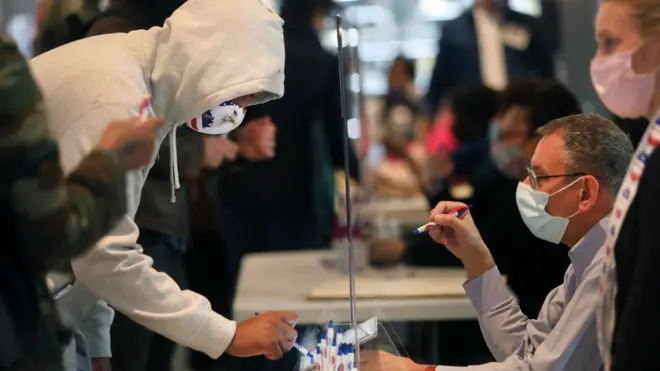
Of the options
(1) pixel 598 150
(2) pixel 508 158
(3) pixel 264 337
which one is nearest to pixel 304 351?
(3) pixel 264 337

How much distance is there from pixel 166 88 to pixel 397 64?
5191mm

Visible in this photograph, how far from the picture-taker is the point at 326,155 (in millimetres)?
2967

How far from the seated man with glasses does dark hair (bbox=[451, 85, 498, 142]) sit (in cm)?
121

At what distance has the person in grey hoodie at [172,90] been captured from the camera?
A: 56.9 inches

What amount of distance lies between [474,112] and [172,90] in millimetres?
1832

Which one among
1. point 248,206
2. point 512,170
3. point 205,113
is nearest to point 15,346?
point 205,113

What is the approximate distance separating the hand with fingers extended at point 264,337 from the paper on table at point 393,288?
0.57m

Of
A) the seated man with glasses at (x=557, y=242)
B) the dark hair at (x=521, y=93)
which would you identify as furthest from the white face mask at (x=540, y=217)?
the dark hair at (x=521, y=93)

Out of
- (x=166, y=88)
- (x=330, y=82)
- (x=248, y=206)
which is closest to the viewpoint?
(x=166, y=88)

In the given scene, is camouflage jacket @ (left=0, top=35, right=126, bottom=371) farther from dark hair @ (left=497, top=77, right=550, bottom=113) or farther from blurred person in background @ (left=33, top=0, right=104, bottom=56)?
dark hair @ (left=497, top=77, right=550, bottom=113)

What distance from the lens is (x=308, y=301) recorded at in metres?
2.26

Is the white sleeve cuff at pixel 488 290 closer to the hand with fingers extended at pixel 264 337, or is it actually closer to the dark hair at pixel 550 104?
the hand with fingers extended at pixel 264 337

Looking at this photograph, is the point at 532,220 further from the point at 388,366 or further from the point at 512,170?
the point at 512,170

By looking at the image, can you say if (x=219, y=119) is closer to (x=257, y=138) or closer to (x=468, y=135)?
(x=257, y=138)
